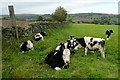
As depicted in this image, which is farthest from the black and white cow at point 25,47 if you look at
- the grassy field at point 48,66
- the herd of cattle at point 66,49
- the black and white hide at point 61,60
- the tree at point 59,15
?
the tree at point 59,15

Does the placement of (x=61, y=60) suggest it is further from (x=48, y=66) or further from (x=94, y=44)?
(x=94, y=44)

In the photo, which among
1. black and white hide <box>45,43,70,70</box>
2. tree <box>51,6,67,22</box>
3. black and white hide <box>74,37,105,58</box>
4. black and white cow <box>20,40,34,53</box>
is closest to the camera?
black and white hide <box>45,43,70,70</box>

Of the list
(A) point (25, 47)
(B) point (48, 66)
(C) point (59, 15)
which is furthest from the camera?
(C) point (59, 15)

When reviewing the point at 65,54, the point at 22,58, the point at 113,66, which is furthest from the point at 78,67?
the point at 22,58

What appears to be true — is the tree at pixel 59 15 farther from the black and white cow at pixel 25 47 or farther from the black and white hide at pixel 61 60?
the black and white hide at pixel 61 60

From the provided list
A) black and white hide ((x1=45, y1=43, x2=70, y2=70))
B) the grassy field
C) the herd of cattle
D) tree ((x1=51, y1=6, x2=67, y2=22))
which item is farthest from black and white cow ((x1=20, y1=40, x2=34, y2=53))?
tree ((x1=51, y1=6, x2=67, y2=22))

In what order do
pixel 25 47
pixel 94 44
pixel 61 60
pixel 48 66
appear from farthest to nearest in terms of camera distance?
pixel 25 47
pixel 94 44
pixel 48 66
pixel 61 60

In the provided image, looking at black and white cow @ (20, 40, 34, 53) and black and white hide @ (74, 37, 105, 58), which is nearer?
black and white hide @ (74, 37, 105, 58)

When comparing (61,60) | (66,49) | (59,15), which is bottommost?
(61,60)

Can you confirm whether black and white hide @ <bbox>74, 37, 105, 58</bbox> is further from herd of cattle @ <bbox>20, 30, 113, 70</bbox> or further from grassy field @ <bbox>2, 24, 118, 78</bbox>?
grassy field @ <bbox>2, 24, 118, 78</bbox>

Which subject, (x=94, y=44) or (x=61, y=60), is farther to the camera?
(x=94, y=44)

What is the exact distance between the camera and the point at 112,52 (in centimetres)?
1040

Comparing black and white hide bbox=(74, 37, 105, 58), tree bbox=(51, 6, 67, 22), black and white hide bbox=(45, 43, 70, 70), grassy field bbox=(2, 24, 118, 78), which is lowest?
grassy field bbox=(2, 24, 118, 78)

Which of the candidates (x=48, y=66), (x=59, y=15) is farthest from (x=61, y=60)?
(x=59, y=15)
